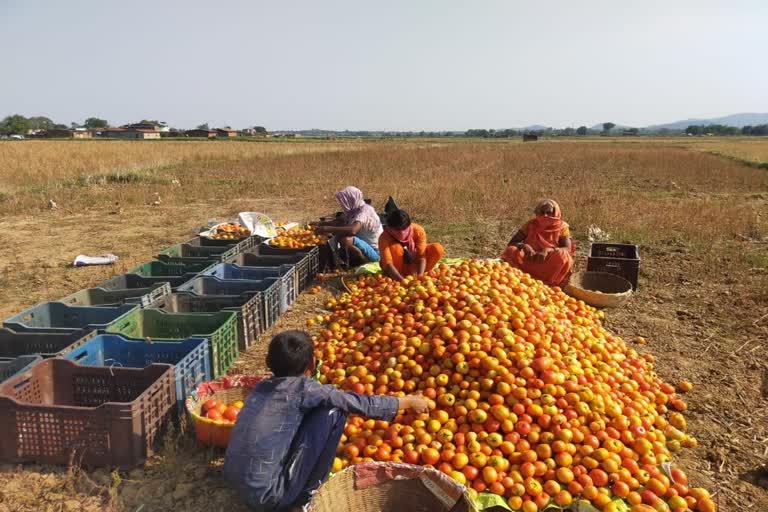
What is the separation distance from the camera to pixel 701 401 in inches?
159

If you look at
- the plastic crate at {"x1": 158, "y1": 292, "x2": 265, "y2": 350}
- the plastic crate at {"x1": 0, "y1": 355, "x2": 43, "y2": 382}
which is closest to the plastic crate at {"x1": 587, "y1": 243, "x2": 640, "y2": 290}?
the plastic crate at {"x1": 158, "y1": 292, "x2": 265, "y2": 350}

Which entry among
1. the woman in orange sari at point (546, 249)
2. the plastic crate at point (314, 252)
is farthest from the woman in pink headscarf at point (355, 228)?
the woman in orange sari at point (546, 249)

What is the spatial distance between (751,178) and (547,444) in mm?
21732

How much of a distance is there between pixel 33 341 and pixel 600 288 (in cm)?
606

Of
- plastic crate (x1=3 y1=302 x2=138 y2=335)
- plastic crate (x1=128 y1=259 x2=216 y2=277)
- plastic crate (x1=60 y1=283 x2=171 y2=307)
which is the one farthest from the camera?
plastic crate (x1=128 y1=259 x2=216 y2=277)

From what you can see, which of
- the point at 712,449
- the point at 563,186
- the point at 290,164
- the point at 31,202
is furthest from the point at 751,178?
the point at 31,202

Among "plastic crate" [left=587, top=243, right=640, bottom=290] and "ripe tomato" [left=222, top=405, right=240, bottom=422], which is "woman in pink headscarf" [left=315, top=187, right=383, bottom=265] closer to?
"plastic crate" [left=587, top=243, right=640, bottom=290]

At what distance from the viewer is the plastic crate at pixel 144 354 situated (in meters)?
3.79

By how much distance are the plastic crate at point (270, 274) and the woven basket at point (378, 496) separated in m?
3.18

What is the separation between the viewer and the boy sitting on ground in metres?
2.54

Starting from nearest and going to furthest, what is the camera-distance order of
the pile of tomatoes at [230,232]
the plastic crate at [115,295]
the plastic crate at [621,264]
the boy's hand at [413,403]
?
the boy's hand at [413,403] < the plastic crate at [115,295] < the plastic crate at [621,264] < the pile of tomatoes at [230,232]

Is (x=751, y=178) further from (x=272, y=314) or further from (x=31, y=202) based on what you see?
(x=31, y=202)

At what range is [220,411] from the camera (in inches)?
137

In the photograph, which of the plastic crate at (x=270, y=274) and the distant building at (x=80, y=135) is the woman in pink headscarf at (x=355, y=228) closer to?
the plastic crate at (x=270, y=274)
